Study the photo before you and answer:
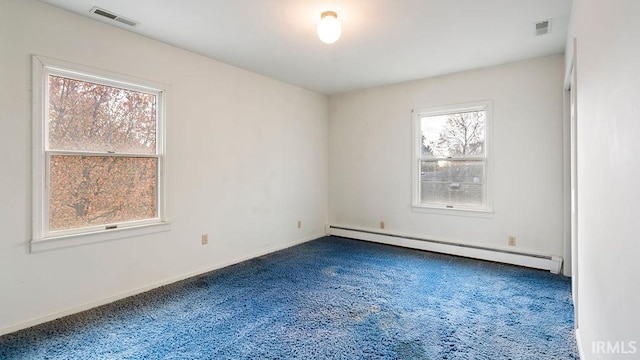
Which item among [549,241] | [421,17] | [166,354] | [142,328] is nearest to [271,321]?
[166,354]

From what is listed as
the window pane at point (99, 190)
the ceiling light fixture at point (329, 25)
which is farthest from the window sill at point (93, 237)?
the ceiling light fixture at point (329, 25)

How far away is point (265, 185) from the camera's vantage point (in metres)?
4.46

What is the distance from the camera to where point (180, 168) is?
3412 mm

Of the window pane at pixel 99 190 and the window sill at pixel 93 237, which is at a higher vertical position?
the window pane at pixel 99 190

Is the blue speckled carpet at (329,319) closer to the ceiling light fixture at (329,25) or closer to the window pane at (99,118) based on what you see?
the window pane at (99,118)

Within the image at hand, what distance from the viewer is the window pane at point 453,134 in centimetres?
420

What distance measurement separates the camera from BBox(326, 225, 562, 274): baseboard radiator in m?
3.65

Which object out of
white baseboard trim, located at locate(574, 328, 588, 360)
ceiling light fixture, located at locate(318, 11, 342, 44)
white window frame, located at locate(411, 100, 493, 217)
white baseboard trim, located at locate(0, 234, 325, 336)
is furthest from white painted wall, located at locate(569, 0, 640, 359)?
white baseboard trim, located at locate(0, 234, 325, 336)

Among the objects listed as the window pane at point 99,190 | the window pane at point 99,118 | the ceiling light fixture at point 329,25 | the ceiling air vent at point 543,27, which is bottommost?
the window pane at point 99,190

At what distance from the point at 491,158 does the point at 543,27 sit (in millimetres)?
1653

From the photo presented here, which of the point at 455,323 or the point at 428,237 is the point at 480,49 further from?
the point at 455,323

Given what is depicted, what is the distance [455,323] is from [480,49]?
2877mm

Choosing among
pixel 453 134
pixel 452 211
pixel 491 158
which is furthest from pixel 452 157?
pixel 452 211

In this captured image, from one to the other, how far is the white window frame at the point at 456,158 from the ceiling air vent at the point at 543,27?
1117 millimetres
